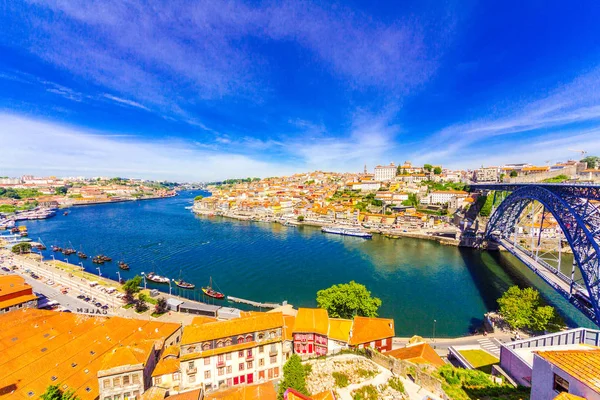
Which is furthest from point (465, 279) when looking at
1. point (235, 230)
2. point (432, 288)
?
point (235, 230)

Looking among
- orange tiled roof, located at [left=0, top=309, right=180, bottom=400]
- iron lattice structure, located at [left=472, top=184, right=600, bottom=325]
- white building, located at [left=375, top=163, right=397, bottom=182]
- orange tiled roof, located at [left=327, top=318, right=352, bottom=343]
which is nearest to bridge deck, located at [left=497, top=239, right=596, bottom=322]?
iron lattice structure, located at [left=472, top=184, right=600, bottom=325]

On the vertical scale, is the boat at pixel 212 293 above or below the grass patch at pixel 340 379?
below

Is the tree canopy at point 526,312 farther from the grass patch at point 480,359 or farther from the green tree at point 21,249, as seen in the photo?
the green tree at point 21,249

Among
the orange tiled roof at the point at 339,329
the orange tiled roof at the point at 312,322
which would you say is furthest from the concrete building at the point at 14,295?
the orange tiled roof at the point at 339,329

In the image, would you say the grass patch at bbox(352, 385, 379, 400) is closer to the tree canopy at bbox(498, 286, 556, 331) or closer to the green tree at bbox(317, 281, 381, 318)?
the green tree at bbox(317, 281, 381, 318)

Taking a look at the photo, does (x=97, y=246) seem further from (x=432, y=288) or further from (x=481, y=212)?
(x=481, y=212)

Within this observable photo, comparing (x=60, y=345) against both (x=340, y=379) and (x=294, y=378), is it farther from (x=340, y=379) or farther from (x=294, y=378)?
(x=340, y=379)
